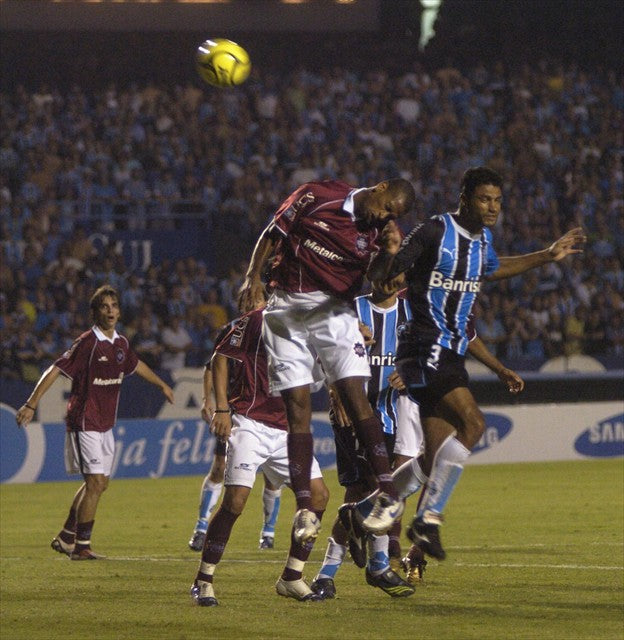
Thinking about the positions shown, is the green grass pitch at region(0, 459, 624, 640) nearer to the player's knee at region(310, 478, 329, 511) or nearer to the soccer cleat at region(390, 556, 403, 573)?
the soccer cleat at region(390, 556, 403, 573)

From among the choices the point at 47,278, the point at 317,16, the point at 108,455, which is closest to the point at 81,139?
the point at 47,278

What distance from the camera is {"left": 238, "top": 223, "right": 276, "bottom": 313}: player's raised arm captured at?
313 inches

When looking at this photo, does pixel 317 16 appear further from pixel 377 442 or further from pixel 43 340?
pixel 377 442

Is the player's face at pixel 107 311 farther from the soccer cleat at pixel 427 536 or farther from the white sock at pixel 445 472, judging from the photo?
the soccer cleat at pixel 427 536

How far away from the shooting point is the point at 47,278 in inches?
840

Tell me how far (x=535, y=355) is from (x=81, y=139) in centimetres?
945

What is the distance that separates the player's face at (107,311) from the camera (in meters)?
12.1

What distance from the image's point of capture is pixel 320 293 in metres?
8.15

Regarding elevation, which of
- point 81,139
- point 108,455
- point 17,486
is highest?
point 81,139

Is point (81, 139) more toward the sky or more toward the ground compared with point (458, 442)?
more toward the sky

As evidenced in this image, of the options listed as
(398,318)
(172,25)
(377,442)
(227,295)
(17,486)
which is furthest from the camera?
(172,25)

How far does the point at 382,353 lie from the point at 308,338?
184 cm

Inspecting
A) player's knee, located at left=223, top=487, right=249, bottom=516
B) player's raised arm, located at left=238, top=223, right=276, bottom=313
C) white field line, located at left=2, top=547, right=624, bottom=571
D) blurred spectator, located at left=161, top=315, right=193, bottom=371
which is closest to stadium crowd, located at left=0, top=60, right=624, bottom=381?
blurred spectator, located at left=161, top=315, right=193, bottom=371

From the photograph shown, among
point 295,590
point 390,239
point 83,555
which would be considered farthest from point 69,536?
point 390,239
